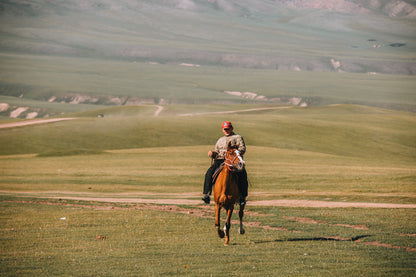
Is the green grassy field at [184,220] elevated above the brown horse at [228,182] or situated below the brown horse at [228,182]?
below

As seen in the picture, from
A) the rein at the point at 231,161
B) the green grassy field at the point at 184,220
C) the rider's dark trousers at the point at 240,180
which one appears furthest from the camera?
the rider's dark trousers at the point at 240,180

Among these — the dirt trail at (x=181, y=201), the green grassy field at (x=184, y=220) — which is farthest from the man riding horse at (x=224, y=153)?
the dirt trail at (x=181, y=201)

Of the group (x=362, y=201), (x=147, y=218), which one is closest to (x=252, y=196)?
(x=362, y=201)

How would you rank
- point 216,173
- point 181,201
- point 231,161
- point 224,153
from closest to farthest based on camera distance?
point 231,161 → point 216,173 → point 224,153 → point 181,201

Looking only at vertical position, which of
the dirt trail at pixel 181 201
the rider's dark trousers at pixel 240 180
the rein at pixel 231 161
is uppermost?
the rein at pixel 231 161

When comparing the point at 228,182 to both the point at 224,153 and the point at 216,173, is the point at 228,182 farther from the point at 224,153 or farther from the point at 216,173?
the point at 224,153

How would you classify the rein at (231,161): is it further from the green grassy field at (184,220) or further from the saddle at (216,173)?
the green grassy field at (184,220)

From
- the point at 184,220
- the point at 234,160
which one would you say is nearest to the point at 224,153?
the point at 234,160

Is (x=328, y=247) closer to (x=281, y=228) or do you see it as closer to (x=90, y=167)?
(x=281, y=228)

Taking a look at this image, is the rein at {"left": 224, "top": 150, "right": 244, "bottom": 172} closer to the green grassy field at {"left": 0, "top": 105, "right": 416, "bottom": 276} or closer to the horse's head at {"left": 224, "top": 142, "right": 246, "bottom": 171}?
the horse's head at {"left": 224, "top": 142, "right": 246, "bottom": 171}

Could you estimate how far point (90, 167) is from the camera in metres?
52.9

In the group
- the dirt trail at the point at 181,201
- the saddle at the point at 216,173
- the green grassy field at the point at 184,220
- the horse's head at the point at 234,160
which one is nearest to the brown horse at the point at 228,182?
the horse's head at the point at 234,160

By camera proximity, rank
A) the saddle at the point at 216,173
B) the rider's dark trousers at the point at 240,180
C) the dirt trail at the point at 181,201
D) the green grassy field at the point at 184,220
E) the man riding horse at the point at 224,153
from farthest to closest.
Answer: the dirt trail at the point at 181,201 < the rider's dark trousers at the point at 240,180 < the man riding horse at the point at 224,153 < the saddle at the point at 216,173 < the green grassy field at the point at 184,220

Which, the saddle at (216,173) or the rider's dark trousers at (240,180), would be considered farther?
the rider's dark trousers at (240,180)
